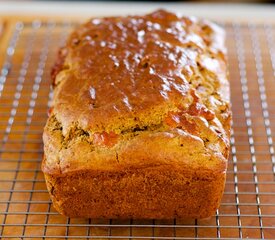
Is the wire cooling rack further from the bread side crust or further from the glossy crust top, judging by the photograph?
the glossy crust top

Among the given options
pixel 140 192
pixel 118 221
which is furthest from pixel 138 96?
pixel 118 221

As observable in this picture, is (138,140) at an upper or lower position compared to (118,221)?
upper

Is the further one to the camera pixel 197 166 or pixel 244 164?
pixel 244 164

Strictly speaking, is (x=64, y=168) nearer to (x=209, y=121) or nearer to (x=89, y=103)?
(x=89, y=103)

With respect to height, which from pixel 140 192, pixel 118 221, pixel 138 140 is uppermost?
pixel 138 140

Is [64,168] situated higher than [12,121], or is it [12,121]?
[64,168]

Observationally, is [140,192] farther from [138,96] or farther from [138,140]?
[138,96]

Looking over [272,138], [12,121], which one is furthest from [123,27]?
[272,138]
